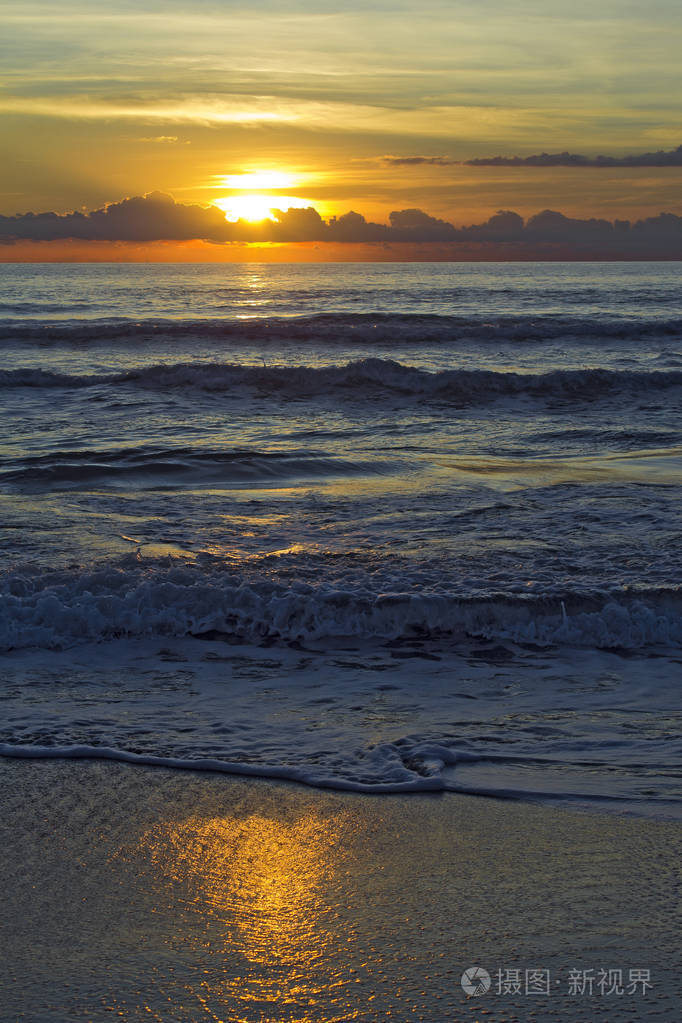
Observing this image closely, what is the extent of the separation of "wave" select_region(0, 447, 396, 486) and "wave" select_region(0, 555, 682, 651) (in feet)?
13.5

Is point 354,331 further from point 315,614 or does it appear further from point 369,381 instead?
point 315,614

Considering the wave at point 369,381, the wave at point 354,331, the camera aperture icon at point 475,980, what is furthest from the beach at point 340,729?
the wave at point 354,331

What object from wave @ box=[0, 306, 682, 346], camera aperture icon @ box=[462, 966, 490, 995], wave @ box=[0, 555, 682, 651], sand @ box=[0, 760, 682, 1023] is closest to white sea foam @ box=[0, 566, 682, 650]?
wave @ box=[0, 555, 682, 651]

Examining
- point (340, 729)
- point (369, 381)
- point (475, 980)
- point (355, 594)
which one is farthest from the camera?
point (369, 381)

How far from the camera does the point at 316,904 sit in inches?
109

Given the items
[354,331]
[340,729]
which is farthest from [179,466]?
[354,331]

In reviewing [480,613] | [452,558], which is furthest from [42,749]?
[452,558]

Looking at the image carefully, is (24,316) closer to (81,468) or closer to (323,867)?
(81,468)

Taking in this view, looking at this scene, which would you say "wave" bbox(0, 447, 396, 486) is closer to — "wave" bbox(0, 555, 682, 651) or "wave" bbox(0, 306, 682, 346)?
"wave" bbox(0, 555, 682, 651)

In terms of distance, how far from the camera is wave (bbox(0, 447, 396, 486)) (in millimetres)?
9984

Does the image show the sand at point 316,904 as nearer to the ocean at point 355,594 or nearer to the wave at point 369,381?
the ocean at point 355,594

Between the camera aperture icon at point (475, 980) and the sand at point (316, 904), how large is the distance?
0.02m

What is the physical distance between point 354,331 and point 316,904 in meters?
24.4

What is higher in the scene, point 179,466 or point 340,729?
point 179,466
